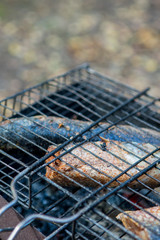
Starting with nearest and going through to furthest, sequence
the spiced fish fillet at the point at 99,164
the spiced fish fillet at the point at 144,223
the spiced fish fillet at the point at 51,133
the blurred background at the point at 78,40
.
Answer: the spiced fish fillet at the point at 144,223 → the spiced fish fillet at the point at 99,164 → the spiced fish fillet at the point at 51,133 → the blurred background at the point at 78,40

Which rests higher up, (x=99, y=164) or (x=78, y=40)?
(x=99, y=164)

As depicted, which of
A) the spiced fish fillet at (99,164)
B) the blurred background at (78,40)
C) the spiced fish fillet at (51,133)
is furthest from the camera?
the blurred background at (78,40)

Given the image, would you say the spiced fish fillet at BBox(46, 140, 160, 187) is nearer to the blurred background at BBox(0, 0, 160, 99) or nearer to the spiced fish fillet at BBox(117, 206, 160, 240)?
the spiced fish fillet at BBox(117, 206, 160, 240)

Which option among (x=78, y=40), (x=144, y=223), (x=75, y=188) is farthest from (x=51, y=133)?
(x=78, y=40)

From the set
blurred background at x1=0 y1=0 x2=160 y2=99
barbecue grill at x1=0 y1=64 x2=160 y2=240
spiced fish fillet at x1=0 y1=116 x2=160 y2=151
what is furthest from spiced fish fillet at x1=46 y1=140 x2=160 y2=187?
blurred background at x1=0 y1=0 x2=160 y2=99

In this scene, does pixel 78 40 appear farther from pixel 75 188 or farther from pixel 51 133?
pixel 75 188

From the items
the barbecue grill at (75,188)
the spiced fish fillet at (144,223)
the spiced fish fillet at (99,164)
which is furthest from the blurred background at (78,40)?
the spiced fish fillet at (144,223)

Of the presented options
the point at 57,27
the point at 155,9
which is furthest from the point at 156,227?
the point at 155,9

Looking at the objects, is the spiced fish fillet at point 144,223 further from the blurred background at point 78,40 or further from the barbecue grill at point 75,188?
the blurred background at point 78,40
